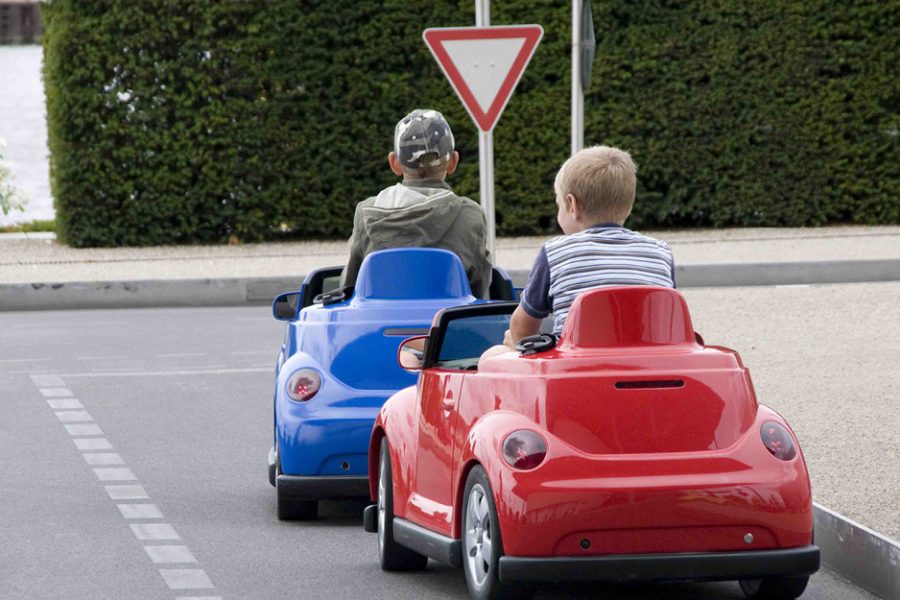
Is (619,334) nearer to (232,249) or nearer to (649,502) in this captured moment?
(649,502)

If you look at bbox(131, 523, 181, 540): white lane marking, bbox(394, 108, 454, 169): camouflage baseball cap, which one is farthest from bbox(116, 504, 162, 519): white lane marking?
bbox(394, 108, 454, 169): camouflage baseball cap

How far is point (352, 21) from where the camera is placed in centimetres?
2155

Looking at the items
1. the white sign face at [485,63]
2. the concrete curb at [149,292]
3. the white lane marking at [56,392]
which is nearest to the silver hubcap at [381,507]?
the white lane marking at [56,392]

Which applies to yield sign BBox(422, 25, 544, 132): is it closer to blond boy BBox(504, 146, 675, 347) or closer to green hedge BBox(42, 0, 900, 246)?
blond boy BBox(504, 146, 675, 347)

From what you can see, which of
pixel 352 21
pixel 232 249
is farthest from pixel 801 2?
pixel 232 249

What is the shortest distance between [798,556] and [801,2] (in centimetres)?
1744

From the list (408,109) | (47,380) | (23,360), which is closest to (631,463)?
(47,380)

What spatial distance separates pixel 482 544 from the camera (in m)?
5.78

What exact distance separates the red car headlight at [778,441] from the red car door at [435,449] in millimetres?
991

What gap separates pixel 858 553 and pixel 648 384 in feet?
4.04

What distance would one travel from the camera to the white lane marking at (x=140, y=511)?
7.68m

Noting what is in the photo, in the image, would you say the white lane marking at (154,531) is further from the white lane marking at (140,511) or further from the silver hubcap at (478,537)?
the silver hubcap at (478,537)

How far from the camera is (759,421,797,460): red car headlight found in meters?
5.57

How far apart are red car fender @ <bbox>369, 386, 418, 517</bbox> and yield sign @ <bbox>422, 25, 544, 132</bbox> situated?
6835mm
